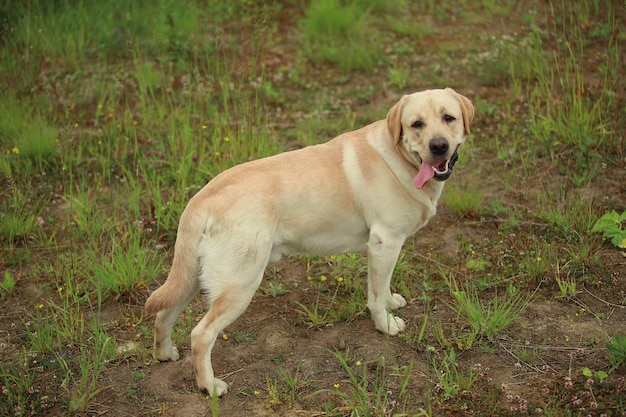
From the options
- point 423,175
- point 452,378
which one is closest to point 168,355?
point 452,378

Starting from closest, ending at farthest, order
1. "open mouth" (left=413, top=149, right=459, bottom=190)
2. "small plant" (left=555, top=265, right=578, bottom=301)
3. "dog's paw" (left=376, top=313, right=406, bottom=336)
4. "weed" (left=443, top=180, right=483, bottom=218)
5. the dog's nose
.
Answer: the dog's nose, "open mouth" (left=413, top=149, right=459, bottom=190), "dog's paw" (left=376, top=313, right=406, bottom=336), "small plant" (left=555, top=265, right=578, bottom=301), "weed" (left=443, top=180, right=483, bottom=218)

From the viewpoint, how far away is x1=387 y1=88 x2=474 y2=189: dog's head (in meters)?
3.53

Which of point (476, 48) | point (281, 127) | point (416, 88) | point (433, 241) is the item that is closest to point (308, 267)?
point (433, 241)

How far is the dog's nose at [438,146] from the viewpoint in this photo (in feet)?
11.4

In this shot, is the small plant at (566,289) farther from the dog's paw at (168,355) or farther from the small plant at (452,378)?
the dog's paw at (168,355)

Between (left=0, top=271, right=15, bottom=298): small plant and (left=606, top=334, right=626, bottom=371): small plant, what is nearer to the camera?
(left=606, top=334, right=626, bottom=371): small plant

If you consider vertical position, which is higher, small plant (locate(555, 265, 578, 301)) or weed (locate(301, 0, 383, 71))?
weed (locate(301, 0, 383, 71))

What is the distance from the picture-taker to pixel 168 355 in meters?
3.70

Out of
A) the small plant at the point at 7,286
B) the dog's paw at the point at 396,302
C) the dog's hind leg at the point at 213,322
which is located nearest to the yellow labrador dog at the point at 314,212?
the dog's hind leg at the point at 213,322

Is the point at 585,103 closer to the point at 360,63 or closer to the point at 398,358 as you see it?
the point at 360,63

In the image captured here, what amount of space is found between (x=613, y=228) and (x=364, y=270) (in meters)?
1.75

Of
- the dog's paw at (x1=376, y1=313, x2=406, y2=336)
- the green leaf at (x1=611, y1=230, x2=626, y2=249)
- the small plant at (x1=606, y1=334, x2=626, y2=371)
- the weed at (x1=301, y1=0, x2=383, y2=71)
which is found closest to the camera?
the small plant at (x1=606, y1=334, x2=626, y2=371)

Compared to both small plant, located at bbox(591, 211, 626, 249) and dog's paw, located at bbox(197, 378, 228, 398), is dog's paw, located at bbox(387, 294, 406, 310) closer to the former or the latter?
dog's paw, located at bbox(197, 378, 228, 398)

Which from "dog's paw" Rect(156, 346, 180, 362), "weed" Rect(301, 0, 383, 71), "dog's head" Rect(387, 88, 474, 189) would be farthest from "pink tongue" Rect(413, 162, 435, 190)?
"weed" Rect(301, 0, 383, 71)
